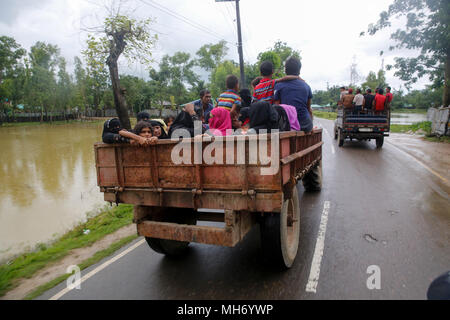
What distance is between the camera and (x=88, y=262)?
3.97 m

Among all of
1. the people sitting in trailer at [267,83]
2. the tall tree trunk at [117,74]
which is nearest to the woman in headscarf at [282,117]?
the people sitting in trailer at [267,83]

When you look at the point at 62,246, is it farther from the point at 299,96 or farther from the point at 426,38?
the point at 426,38

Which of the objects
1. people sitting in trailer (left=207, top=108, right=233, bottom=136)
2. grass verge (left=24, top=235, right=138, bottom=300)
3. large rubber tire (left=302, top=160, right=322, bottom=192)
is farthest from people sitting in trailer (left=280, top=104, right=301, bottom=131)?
grass verge (left=24, top=235, right=138, bottom=300)

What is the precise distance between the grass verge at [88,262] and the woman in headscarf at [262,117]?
9.42 ft

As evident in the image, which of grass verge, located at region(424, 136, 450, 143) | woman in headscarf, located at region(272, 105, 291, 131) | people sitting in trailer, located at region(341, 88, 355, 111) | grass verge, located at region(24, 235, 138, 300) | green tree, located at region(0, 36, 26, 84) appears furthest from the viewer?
green tree, located at region(0, 36, 26, 84)

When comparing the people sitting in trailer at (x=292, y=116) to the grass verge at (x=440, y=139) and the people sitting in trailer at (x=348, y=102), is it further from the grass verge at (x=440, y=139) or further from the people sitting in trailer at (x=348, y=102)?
the grass verge at (x=440, y=139)

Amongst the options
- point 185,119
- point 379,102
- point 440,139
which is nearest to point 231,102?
point 185,119

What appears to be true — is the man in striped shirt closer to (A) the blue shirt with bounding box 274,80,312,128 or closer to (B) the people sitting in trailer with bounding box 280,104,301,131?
(B) the people sitting in trailer with bounding box 280,104,301,131

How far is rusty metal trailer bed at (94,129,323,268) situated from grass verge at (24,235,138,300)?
136 centimetres

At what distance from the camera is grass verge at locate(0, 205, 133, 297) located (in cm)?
394

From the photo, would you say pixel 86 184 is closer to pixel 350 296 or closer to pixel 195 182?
pixel 195 182

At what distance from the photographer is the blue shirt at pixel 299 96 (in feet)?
14.7

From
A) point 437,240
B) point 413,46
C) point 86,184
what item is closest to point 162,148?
point 437,240

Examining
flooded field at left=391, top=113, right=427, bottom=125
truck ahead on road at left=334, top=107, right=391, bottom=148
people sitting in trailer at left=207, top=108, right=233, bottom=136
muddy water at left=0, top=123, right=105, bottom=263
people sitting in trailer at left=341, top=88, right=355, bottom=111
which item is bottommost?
muddy water at left=0, top=123, right=105, bottom=263
